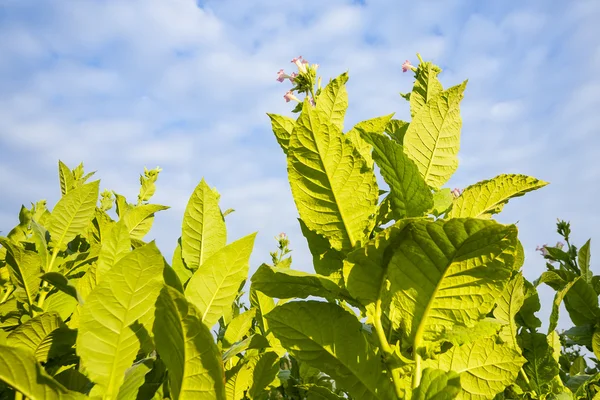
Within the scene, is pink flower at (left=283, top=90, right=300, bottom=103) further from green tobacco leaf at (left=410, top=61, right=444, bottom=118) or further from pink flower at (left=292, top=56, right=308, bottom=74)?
green tobacco leaf at (left=410, top=61, right=444, bottom=118)

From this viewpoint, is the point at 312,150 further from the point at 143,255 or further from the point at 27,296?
the point at 27,296

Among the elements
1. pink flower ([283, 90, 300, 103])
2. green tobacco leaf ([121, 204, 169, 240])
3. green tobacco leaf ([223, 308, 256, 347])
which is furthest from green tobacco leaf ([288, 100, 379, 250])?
green tobacco leaf ([121, 204, 169, 240])

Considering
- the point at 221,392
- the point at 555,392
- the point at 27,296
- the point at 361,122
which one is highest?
the point at 361,122

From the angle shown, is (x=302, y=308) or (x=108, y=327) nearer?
(x=108, y=327)

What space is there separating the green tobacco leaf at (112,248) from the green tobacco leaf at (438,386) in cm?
86

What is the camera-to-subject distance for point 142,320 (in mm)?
1082

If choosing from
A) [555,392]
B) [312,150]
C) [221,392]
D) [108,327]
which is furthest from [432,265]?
[555,392]

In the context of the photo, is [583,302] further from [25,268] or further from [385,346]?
[25,268]

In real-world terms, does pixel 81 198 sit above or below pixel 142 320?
above

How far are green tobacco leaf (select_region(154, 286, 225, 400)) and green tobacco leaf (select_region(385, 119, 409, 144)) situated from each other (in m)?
A: 0.93

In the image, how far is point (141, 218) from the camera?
6.96 ft

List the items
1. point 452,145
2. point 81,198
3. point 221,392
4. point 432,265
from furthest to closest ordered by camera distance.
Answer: point 81,198
point 452,145
point 432,265
point 221,392

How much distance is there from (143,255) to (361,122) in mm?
781

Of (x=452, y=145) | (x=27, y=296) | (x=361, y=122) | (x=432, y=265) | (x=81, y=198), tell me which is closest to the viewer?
(x=432, y=265)
